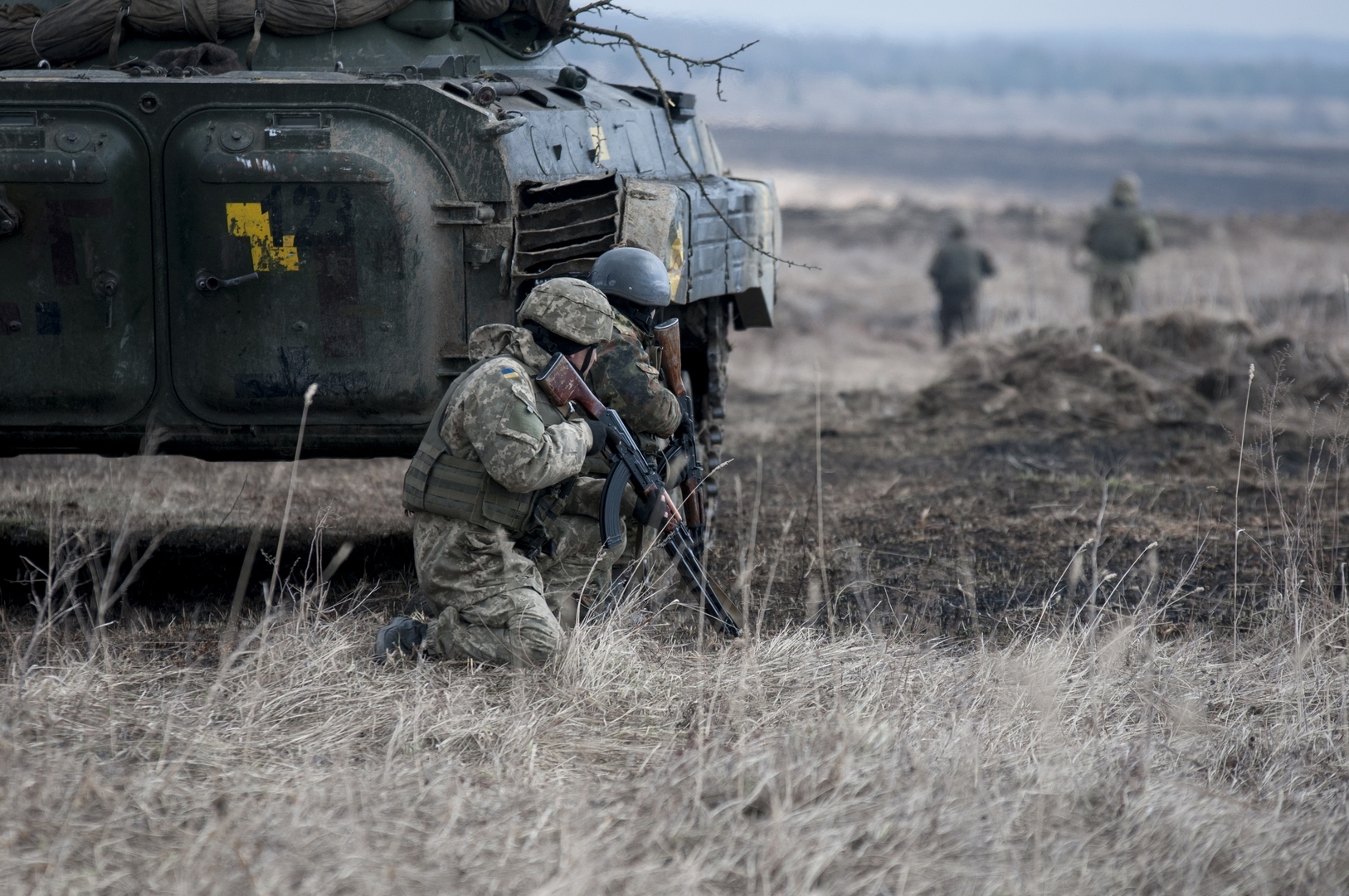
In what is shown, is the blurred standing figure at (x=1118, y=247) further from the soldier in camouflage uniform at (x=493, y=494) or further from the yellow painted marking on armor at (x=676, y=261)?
the soldier in camouflage uniform at (x=493, y=494)

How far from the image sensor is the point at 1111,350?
12.0m

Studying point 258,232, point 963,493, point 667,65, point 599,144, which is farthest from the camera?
point 963,493

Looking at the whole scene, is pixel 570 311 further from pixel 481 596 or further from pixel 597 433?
pixel 481 596

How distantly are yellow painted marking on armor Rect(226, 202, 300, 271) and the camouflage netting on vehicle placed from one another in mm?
1086

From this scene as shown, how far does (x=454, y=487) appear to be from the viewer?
4582 mm

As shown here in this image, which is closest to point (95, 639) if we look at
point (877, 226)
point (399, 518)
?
point (399, 518)

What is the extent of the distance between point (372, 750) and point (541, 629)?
82 centimetres

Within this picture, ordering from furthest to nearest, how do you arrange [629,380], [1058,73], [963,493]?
[1058,73]
[963,493]
[629,380]

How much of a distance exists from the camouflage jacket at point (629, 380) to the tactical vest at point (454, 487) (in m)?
0.67

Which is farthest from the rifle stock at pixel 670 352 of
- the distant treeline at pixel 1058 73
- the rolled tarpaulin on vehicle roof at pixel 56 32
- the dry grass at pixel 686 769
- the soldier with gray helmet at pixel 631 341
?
the distant treeline at pixel 1058 73

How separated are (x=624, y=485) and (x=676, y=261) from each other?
42.8 inches

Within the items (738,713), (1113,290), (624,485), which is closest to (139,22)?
(624,485)

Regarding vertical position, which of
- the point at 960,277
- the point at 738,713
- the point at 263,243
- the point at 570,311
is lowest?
the point at 738,713

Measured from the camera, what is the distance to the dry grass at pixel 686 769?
316 centimetres
